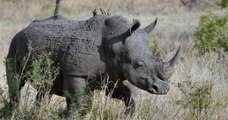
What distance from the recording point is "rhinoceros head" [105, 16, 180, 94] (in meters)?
5.84

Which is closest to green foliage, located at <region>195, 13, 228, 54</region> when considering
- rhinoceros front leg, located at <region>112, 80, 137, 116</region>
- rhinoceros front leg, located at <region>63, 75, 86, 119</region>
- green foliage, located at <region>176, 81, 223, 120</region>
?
green foliage, located at <region>176, 81, 223, 120</region>

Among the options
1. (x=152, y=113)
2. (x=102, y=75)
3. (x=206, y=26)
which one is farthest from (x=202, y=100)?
(x=206, y=26)

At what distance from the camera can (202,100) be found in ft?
20.3

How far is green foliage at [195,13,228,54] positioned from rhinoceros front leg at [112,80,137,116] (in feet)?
16.3

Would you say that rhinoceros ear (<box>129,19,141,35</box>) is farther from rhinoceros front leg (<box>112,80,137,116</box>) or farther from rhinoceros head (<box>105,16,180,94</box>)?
rhinoceros front leg (<box>112,80,137,116</box>)

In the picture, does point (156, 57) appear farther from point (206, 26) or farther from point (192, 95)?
point (206, 26)

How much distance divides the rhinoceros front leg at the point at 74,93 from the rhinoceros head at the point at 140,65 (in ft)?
1.45

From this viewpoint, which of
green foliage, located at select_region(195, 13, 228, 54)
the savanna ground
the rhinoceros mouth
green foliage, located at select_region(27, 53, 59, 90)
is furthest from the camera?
green foliage, located at select_region(195, 13, 228, 54)

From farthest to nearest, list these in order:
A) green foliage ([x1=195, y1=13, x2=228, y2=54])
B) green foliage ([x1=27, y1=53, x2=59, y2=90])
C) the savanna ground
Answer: green foliage ([x1=195, y1=13, x2=228, y2=54])
the savanna ground
green foliage ([x1=27, y1=53, x2=59, y2=90])

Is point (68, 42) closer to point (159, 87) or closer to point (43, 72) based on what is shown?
point (43, 72)

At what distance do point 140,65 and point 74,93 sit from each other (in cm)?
72

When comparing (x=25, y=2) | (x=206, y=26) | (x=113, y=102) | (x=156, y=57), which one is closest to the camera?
(x=156, y=57)

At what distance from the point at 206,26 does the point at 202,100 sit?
5.11 metres

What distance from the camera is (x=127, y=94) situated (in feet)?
20.6
